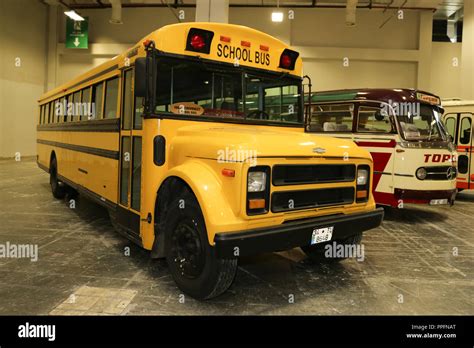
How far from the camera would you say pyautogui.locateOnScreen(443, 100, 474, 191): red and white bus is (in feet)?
30.4

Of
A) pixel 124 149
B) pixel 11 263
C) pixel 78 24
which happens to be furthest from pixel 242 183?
pixel 78 24

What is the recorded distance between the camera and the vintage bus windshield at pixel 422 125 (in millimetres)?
6805

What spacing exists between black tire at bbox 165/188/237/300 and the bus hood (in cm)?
40

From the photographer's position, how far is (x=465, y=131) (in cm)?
945

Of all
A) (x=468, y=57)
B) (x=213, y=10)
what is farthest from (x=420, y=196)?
(x=468, y=57)

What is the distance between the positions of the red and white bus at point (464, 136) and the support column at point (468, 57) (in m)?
4.37

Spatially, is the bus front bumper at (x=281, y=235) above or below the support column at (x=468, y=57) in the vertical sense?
below

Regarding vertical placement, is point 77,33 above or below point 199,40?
above

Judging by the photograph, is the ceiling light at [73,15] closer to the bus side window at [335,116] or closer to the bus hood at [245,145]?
the bus side window at [335,116]

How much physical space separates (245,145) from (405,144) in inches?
189

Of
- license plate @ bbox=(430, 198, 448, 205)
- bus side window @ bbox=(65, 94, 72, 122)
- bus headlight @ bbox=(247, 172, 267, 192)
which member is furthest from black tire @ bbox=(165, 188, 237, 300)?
license plate @ bbox=(430, 198, 448, 205)

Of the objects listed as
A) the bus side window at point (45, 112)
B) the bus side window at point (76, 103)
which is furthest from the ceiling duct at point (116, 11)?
the bus side window at point (76, 103)

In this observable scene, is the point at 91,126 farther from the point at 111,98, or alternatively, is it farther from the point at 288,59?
the point at 288,59
